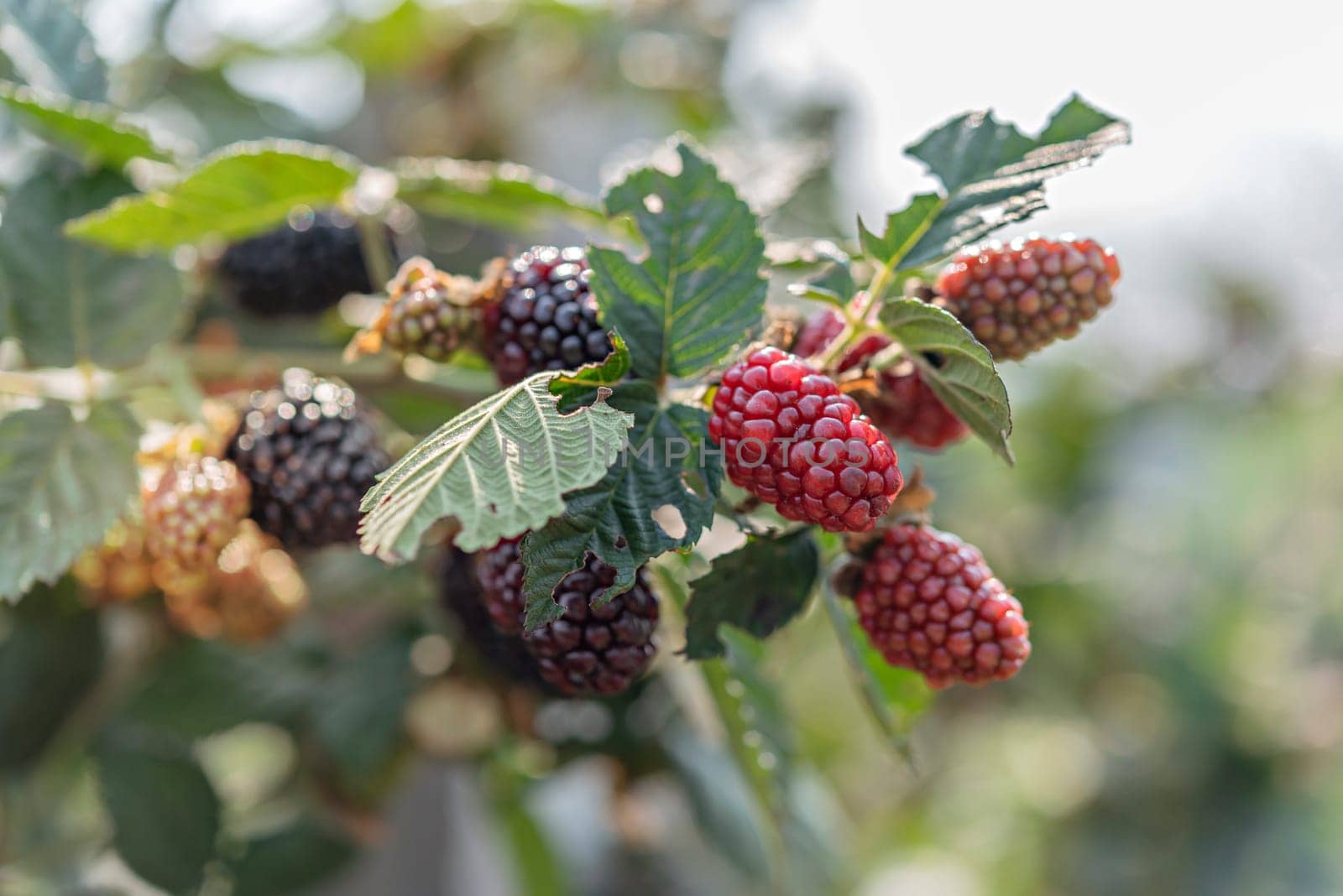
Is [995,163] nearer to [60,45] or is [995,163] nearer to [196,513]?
[196,513]

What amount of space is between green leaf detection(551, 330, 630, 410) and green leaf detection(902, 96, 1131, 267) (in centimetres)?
17

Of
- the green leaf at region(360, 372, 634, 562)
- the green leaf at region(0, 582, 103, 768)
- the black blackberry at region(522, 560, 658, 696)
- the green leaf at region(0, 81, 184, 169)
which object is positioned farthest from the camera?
the green leaf at region(0, 582, 103, 768)

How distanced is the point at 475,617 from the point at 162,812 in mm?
412

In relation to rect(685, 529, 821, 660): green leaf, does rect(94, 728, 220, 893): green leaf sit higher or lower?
lower

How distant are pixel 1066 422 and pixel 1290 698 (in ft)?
2.09

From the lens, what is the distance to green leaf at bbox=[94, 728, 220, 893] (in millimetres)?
889

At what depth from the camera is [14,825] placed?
103 centimetres

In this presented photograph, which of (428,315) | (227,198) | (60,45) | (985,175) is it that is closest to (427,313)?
(428,315)

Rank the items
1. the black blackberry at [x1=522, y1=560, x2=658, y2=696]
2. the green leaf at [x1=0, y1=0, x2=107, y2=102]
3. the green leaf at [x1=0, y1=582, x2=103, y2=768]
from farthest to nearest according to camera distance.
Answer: the green leaf at [x1=0, y1=582, x2=103, y2=768], the green leaf at [x1=0, y1=0, x2=107, y2=102], the black blackberry at [x1=522, y1=560, x2=658, y2=696]

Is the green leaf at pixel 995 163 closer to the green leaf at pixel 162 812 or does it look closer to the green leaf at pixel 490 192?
the green leaf at pixel 490 192

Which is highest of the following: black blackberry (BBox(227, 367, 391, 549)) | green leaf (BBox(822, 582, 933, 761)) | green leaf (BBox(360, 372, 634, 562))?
green leaf (BBox(360, 372, 634, 562))

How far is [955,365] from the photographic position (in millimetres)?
503

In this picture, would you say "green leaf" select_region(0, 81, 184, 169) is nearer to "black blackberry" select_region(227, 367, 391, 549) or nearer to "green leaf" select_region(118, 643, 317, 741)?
"black blackberry" select_region(227, 367, 391, 549)

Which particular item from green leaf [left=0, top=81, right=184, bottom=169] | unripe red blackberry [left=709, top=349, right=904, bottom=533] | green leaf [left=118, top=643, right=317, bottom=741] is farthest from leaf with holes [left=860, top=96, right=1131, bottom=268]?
green leaf [left=118, top=643, right=317, bottom=741]
